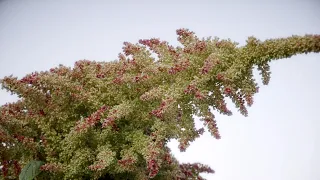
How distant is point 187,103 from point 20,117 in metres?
1.57

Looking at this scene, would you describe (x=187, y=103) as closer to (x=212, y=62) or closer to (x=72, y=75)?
(x=212, y=62)

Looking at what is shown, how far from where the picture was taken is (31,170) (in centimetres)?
269

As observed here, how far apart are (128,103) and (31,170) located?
985mm

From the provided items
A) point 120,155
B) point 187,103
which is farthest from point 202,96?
point 120,155

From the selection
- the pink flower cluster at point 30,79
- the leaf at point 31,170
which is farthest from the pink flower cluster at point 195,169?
the pink flower cluster at point 30,79

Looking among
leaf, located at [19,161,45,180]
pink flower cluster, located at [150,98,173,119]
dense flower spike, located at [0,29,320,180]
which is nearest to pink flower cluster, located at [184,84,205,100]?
dense flower spike, located at [0,29,320,180]

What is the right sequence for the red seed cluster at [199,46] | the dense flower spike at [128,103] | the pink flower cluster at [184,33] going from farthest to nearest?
1. the pink flower cluster at [184,33]
2. the red seed cluster at [199,46]
3. the dense flower spike at [128,103]

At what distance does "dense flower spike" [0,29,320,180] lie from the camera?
2455 mm

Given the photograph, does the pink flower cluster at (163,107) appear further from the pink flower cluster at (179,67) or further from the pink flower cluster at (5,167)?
the pink flower cluster at (5,167)

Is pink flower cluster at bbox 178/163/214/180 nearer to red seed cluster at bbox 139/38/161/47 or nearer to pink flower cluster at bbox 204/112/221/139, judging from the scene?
pink flower cluster at bbox 204/112/221/139

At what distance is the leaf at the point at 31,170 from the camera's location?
2.63 meters

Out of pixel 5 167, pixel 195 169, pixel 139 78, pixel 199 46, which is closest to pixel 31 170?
pixel 5 167

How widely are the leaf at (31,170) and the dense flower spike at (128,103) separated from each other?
7cm

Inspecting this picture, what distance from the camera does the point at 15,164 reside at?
3.01m
